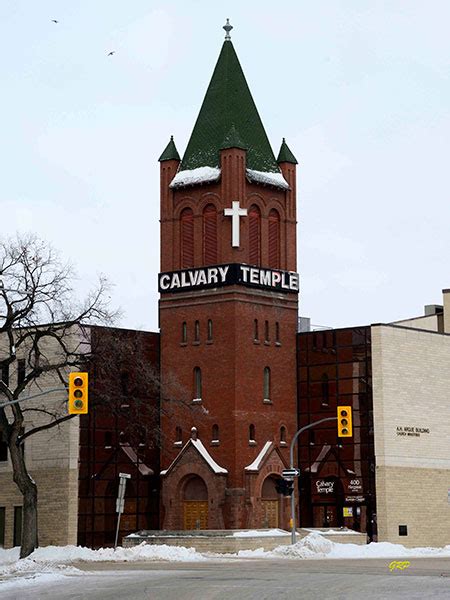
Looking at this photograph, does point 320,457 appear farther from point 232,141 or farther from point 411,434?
point 232,141

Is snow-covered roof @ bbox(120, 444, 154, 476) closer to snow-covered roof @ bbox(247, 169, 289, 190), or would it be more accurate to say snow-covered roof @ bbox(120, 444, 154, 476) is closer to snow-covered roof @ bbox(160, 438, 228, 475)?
snow-covered roof @ bbox(160, 438, 228, 475)

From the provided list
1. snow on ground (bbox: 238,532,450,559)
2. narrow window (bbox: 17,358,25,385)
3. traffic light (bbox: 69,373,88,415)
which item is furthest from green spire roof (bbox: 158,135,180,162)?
traffic light (bbox: 69,373,88,415)

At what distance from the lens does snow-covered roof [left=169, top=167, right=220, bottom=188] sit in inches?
2763

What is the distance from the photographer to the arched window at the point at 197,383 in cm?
6875

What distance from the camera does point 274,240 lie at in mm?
71750

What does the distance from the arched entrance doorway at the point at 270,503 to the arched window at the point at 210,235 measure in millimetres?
12836

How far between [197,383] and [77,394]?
97.2 feet

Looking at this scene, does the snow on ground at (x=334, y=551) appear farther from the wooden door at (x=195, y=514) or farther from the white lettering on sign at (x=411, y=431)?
the wooden door at (x=195, y=514)

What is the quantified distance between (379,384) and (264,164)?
14576mm

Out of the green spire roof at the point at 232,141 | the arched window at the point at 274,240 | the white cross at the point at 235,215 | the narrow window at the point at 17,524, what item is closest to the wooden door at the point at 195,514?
the narrow window at the point at 17,524

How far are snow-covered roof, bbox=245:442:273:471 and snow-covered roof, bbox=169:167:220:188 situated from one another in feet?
50.5

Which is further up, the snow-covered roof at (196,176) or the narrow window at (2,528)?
the snow-covered roof at (196,176)

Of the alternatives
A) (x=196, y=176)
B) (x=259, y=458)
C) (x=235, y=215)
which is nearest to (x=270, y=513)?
(x=259, y=458)

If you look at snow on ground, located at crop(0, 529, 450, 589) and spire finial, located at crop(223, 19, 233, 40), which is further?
spire finial, located at crop(223, 19, 233, 40)
